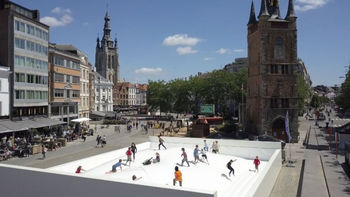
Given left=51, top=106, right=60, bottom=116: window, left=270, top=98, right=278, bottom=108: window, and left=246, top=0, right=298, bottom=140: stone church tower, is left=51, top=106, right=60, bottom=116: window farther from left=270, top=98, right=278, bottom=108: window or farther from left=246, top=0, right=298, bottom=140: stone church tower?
left=270, top=98, right=278, bottom=108: window

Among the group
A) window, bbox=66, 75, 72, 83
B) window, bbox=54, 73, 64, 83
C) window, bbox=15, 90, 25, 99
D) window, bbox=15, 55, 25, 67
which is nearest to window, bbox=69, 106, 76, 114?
window, bbox=66, 75, 72, 83

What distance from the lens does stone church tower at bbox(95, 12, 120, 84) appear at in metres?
135

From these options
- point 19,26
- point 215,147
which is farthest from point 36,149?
point 215,147

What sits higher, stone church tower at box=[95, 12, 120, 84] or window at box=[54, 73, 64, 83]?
stone church tower at box=[95, 12, 120, 84]

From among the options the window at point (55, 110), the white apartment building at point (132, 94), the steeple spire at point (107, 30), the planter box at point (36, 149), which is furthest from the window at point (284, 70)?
the steeple spire at point (107, 30)

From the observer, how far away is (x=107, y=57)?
13662cm

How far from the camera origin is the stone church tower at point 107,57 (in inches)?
5325

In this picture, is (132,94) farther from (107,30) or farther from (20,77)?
(20,77)

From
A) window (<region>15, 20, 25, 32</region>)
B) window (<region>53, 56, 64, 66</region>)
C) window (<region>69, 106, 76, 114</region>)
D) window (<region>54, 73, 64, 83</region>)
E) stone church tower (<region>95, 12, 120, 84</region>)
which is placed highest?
stone church tower (<region>95, 12, 120, 84</region>)

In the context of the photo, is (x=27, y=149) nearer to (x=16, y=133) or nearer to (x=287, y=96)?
(x=16, y=133)

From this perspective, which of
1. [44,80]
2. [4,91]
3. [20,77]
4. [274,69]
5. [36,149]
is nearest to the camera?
[36,149]

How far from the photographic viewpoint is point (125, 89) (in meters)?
130

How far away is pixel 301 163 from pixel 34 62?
32362 millimetres

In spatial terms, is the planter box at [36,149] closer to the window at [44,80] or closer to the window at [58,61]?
the window at [44,80]
